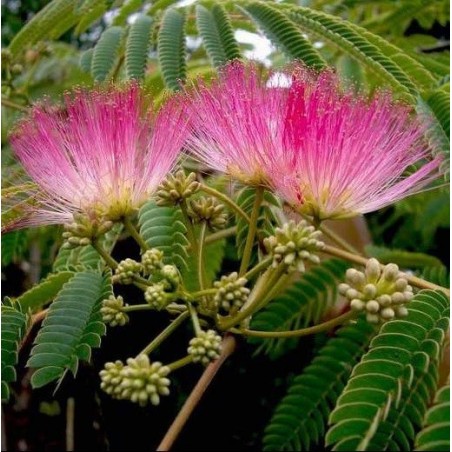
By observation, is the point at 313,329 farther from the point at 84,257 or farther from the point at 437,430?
the point at 84,257

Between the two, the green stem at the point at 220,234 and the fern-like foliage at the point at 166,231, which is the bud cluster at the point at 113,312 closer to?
the fern-like foliage at the point at 166,231

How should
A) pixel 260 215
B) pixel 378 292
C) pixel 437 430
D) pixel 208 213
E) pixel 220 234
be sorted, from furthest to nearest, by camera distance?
pixel 220 234 < pixel 260 215 < pixel 208 213 < pixel 378 292 < pixel 437 430

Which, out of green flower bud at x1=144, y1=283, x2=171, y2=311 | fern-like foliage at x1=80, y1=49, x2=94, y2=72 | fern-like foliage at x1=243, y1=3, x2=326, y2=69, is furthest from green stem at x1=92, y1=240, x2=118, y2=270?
fern-like foliage at x1=80, y1=49, x2=94, y2=72

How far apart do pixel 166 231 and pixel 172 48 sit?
539 mm

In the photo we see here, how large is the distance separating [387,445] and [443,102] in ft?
2.74

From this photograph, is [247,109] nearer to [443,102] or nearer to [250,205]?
[250,205]

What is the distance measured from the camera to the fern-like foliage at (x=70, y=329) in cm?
107

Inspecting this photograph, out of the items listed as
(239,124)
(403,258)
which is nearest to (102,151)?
(239,124)

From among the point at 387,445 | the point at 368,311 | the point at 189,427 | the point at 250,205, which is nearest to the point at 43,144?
the point at 250,205

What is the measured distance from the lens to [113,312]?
1.14 meters

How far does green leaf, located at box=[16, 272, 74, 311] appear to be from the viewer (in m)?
1.35

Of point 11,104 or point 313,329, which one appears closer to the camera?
point 313,329

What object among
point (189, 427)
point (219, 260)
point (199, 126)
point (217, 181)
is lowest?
point (189, 427)

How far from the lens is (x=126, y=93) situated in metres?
1.24
